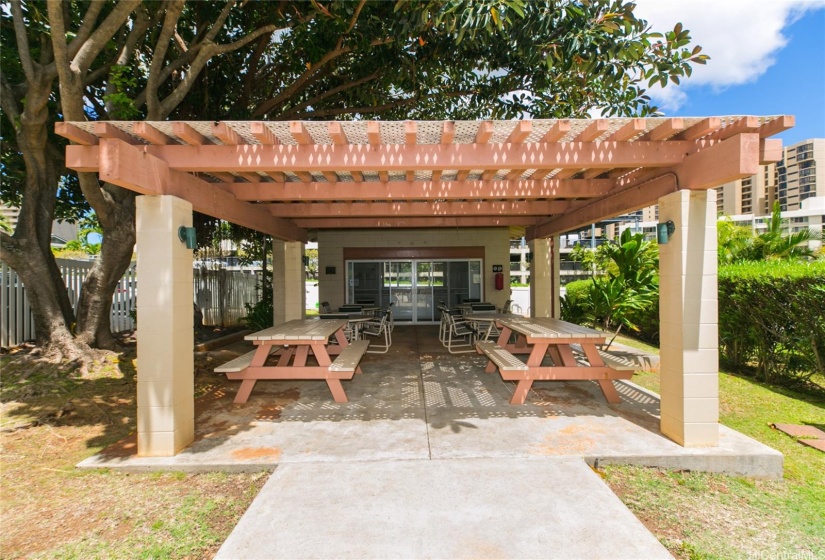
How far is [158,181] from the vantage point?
337 centimetres

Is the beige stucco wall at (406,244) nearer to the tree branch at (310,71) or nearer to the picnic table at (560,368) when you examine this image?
the tree branch at (310,71)

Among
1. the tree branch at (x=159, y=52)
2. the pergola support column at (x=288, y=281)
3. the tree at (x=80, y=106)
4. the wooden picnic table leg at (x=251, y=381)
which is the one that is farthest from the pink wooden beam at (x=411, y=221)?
the wooden picnic table leg at (x=251, y=381)

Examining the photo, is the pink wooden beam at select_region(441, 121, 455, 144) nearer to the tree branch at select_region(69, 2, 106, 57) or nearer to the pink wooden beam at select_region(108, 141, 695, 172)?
the pink wooden beam at select_region(108, 141, 695, 172)

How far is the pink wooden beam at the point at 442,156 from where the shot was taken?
3535 millimetres

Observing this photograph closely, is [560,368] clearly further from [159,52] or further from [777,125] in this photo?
[159,52]

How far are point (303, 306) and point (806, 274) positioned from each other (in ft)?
25.3

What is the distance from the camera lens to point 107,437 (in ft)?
12.9

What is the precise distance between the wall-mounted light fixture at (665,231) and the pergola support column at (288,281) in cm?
609

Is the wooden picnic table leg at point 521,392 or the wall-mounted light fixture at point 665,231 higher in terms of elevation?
the wall-mounted light fixture at point 665,231

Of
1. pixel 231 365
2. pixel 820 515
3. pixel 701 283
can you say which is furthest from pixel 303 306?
pixel 820 515

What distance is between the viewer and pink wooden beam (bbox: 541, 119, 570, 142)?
311 centimetres

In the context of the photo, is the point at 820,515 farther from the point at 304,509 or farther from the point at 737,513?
the point at 304,509

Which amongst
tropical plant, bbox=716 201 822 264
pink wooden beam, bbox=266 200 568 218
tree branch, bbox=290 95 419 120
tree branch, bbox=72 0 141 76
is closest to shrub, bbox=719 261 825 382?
tropical plant, bbox=716 201 822 264

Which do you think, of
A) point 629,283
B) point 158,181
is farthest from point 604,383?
point 158,181
